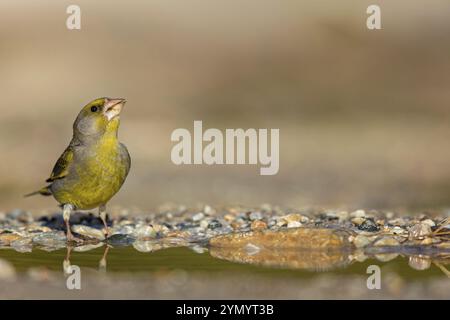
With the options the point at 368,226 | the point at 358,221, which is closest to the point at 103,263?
the point at 368,226

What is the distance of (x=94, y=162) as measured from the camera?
8555mm

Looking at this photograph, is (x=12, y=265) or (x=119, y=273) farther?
(x=12, y=265)

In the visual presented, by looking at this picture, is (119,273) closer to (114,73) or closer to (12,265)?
(12,265)

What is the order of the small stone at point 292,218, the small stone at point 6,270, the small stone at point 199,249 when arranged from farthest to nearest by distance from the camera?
the small stone at point 292,218 < the small stone at point 199,249 < the small stone at point 6,270

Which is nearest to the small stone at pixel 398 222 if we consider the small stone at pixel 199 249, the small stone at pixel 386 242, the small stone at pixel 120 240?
the small stone at pixel 386 242

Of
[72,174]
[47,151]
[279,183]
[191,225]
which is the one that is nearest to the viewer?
[72,174]

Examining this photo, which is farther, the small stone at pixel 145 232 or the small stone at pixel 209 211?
the small stone at pixel 209 211

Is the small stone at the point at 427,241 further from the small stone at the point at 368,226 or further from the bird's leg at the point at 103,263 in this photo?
the bird's leg at the point at 103,263

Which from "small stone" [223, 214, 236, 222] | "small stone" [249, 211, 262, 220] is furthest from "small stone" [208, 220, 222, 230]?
"small stone" [249, 211, 262, 220]

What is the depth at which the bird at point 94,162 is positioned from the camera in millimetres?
8539

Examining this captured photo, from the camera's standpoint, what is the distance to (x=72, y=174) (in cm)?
866
